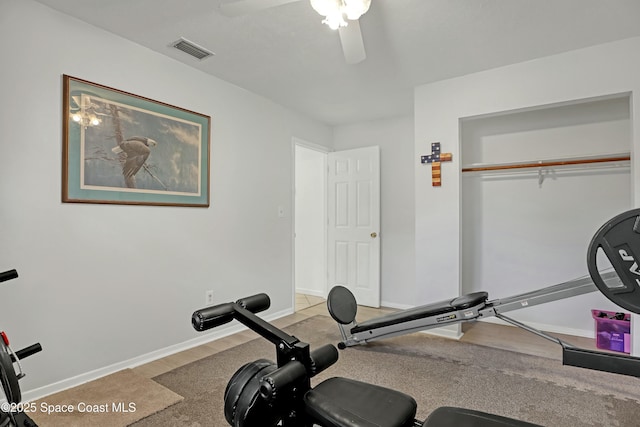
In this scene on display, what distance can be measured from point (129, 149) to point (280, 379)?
8.11 feet

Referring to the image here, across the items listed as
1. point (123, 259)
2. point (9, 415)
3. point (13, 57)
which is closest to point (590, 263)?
point (9, 415)

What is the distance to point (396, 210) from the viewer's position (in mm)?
4531

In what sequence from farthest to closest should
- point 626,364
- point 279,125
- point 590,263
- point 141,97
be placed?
point 279,125 < point 141,97 < point 590,263 < point 626,364

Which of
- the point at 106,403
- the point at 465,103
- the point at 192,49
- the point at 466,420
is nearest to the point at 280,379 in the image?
the point at 466,420

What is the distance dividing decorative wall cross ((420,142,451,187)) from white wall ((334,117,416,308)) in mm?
977

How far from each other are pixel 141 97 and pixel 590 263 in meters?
3.06

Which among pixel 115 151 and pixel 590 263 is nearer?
pixel 590 263

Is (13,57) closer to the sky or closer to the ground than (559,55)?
closer to the ground

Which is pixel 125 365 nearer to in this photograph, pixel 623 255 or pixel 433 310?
pixel 433 310

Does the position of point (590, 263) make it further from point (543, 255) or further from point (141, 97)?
point (141, 97)

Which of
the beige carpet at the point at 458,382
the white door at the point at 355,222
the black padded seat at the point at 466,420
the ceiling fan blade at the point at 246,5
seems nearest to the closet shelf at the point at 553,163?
the white door at the point at 355,222

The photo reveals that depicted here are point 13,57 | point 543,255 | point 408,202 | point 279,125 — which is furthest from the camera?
point 408,202

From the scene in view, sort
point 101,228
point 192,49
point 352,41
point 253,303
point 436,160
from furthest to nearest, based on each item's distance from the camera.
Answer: point 436,160 < point 192,49 < point 101,228 < point 352,41 < point 253,303

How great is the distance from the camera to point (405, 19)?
7.66ft
